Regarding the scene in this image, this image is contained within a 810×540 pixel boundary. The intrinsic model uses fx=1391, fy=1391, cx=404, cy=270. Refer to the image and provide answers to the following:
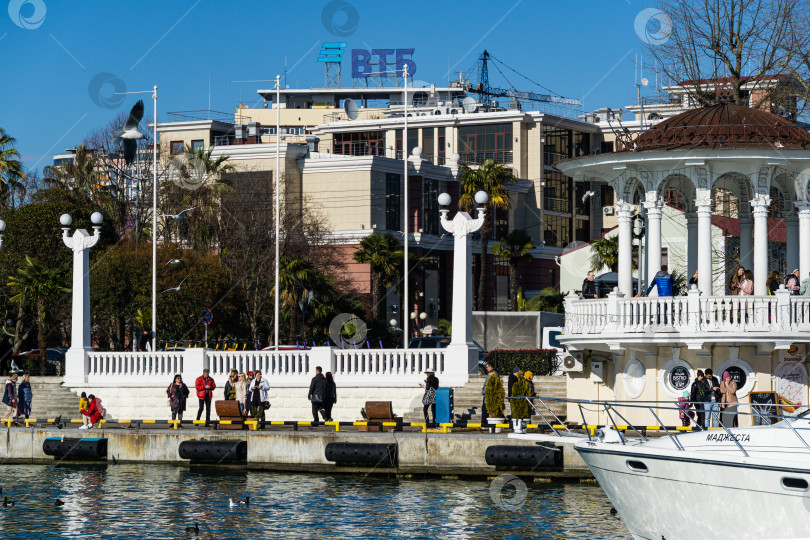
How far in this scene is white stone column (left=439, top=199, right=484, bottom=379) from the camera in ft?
113

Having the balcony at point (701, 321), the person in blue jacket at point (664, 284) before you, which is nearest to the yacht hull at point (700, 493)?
the balcony at point (701, 321)

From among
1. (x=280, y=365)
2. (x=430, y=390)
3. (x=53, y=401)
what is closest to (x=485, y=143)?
(x=280, y=365)

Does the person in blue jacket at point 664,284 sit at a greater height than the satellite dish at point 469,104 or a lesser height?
lesser

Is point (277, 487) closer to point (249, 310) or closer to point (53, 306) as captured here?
point (53, 306)

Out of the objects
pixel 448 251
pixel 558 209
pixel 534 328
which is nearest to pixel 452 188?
pixel 448 251

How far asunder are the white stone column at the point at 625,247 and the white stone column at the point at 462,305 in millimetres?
4035

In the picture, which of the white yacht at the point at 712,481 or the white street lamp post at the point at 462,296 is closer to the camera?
the white yacht at the point at 712,481

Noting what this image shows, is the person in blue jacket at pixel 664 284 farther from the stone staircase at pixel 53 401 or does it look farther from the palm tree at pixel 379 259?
the palm tree at pixel 379 259

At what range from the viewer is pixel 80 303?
37625 mm

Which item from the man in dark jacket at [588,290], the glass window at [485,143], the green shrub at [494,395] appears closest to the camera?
the green shrub at [494,395]

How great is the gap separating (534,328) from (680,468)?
82.7 ft

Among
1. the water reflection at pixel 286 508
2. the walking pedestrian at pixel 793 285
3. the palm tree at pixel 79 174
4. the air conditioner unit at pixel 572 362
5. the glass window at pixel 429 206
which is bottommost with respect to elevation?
the water reflection at pixel 286 508

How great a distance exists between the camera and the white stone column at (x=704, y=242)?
29891 mm

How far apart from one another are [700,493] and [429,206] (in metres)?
60.1
